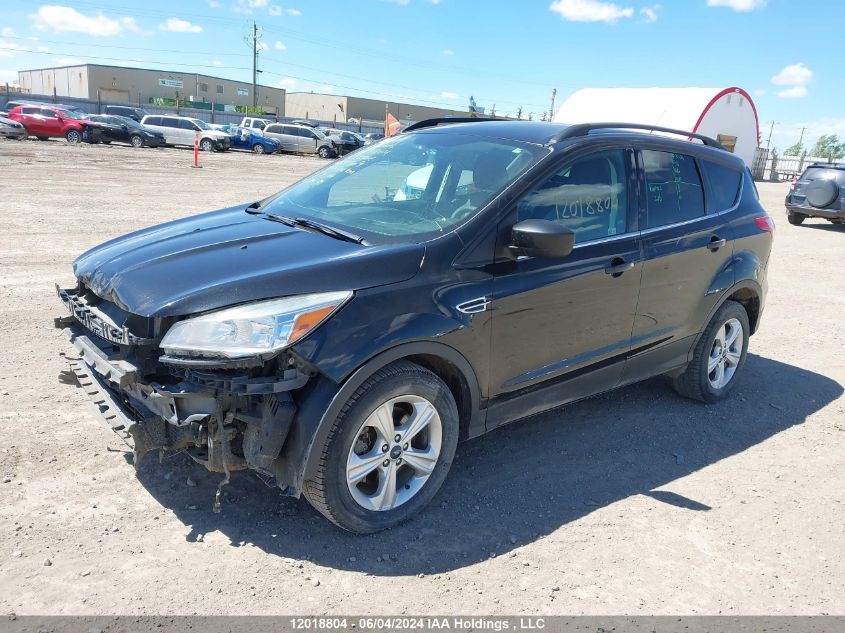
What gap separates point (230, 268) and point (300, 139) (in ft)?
121

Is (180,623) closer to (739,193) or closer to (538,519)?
(538,519)

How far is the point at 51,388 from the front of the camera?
4.52 meters

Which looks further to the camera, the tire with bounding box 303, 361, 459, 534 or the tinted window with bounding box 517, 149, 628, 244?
the tinted window with bounding box 517, 149, 628, 244

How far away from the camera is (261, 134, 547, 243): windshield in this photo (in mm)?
3547

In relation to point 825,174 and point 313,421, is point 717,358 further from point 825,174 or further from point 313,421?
point 825,174

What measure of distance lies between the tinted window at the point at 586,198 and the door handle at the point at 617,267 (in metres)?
0.17

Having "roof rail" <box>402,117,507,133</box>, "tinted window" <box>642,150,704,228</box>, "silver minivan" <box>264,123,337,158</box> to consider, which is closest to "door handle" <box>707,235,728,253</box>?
"tinted window" <box>642,150,704,228</box>

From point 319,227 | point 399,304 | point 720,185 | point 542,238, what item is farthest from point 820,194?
point 399,304

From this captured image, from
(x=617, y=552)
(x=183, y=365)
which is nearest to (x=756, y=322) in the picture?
(x=617, y=552)

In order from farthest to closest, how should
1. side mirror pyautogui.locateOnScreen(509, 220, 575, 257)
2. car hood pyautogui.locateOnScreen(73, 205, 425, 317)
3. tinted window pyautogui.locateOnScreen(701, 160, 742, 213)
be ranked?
tinted window pyautogui.locateOnScreen(701, 160, 742, 213)
side mirror pyautogui.locateOnScreen(509, 220, 575, 257)
car hood pyautogui.locateOnScreen(73, 205, 425, 317)

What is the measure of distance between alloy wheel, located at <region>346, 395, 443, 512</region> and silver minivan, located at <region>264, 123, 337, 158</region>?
35.9 meters

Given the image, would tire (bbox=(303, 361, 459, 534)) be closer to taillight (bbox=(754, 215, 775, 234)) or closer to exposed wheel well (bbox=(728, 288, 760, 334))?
exposed wheel well (bbox=(728, 288, 760, 334))

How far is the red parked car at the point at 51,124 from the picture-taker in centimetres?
3066

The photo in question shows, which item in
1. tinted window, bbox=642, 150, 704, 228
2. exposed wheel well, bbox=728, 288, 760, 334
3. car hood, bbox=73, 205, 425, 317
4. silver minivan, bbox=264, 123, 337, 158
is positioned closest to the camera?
car hood, bbox=73, 205, 425, 317
